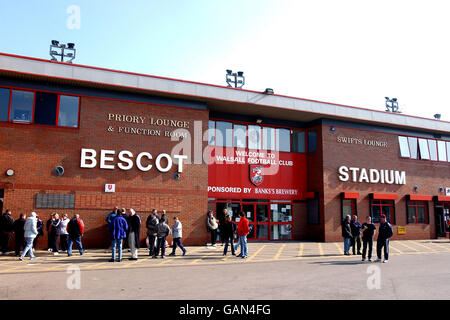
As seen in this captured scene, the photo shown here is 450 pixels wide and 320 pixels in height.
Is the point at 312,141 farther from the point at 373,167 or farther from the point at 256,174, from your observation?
the point at 256,174

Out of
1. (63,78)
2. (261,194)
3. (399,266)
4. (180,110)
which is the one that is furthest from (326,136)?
(63,78)

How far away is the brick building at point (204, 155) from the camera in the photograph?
15312mm

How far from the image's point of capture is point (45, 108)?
15.6 meters

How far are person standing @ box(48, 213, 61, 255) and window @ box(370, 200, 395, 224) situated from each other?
16.0 m

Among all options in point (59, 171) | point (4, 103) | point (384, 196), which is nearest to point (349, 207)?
point (384, 196)

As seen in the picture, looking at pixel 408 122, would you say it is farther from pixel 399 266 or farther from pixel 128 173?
pixel 128 173

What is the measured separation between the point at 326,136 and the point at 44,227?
565 inches

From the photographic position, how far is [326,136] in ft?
67.7

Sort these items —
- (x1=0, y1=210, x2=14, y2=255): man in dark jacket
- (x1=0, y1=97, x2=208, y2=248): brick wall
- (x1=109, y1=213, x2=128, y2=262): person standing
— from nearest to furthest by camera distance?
1. (x1=109, y1=213, x2=128, y2=262): person standing
2. (x1=0, y1=210, x2=14, y2=255): man in dark jacket
3. (x1=0, y1=97, x2=208, y2=248): brick wall

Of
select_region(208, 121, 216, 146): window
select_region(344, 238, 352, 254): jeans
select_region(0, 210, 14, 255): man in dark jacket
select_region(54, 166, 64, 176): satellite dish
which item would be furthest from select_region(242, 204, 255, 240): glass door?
select_region(0, 210, 14, 255): man in dark jacket

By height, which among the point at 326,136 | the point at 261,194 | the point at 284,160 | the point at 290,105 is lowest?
the point at 261,194

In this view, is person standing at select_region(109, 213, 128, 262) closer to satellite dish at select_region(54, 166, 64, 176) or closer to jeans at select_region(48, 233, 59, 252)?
jeans at select_region(48, 233, 59, 252)

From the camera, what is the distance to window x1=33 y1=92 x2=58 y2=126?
1554 centimetres

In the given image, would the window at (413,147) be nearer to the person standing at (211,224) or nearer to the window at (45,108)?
the person standing at (211,224)
